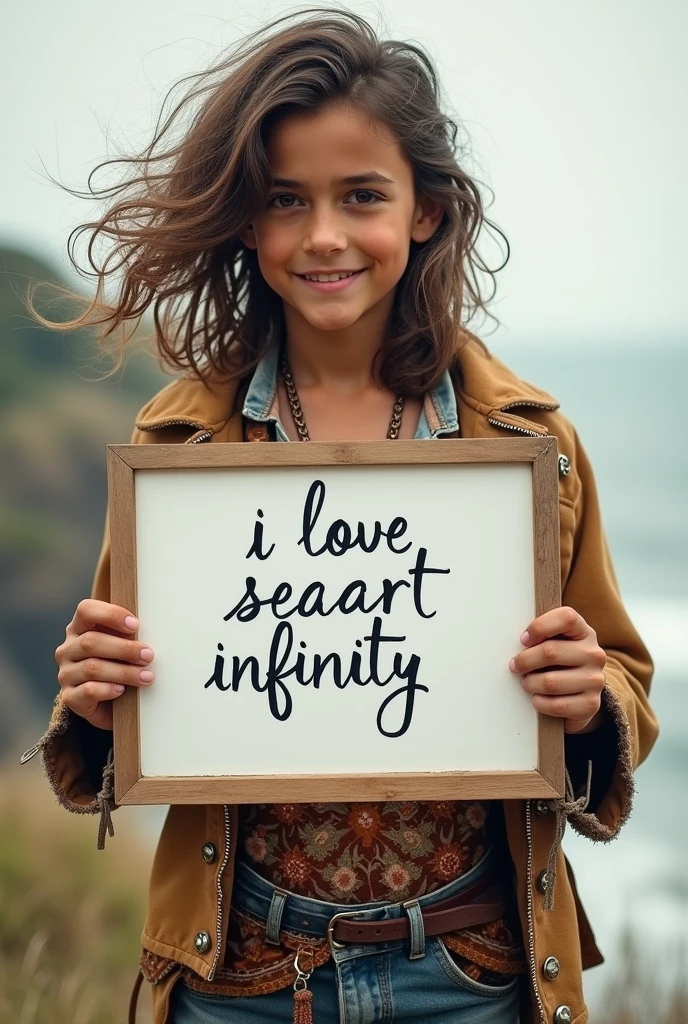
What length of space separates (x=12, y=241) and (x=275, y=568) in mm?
4658

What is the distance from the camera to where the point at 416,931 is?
1.71 meters

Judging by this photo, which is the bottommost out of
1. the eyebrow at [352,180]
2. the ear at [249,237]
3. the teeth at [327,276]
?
the teeth at [327,276]

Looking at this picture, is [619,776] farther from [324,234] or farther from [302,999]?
[324,234]

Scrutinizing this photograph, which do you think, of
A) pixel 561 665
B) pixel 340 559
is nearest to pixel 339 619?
pixel 340 559

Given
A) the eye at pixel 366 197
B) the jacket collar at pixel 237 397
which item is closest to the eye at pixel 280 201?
the eye at pixel 366 197

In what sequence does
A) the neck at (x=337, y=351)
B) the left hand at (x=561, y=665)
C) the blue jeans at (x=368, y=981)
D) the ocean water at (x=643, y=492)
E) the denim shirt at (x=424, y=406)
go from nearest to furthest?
the left hand at (x=561, y=665) → the blue jeans at (x=368, y=981) → the denim shirt at (x=424, y=406) → the neck at (x=337, y=351) → the ocean water at (x=643, y=492)

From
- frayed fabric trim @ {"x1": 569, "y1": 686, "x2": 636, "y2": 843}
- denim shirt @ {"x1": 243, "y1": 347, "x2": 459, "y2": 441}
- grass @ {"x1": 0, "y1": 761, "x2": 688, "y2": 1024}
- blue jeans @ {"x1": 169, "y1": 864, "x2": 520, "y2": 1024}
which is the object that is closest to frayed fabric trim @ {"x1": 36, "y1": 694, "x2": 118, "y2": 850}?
blue jeans @ {"x1": 169, "y1": 864, "x2": 520, "y2": 1024}

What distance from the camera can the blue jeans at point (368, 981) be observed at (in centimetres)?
171

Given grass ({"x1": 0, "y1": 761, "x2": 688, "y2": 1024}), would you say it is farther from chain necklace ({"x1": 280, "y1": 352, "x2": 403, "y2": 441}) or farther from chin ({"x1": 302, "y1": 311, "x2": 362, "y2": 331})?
chin ({"x1": 302, "y1": 311, "x2": 362, "y2": 331})

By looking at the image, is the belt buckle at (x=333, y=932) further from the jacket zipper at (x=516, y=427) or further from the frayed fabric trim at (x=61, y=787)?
the jacket zipper at (x=516, y=427)

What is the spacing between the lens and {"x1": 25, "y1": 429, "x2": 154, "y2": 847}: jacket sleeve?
1.78 meters

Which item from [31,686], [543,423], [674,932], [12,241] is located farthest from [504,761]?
[12,241]

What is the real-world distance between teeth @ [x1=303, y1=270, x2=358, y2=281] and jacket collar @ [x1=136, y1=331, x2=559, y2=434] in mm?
252

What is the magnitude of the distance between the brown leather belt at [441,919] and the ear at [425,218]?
117 centimetres
